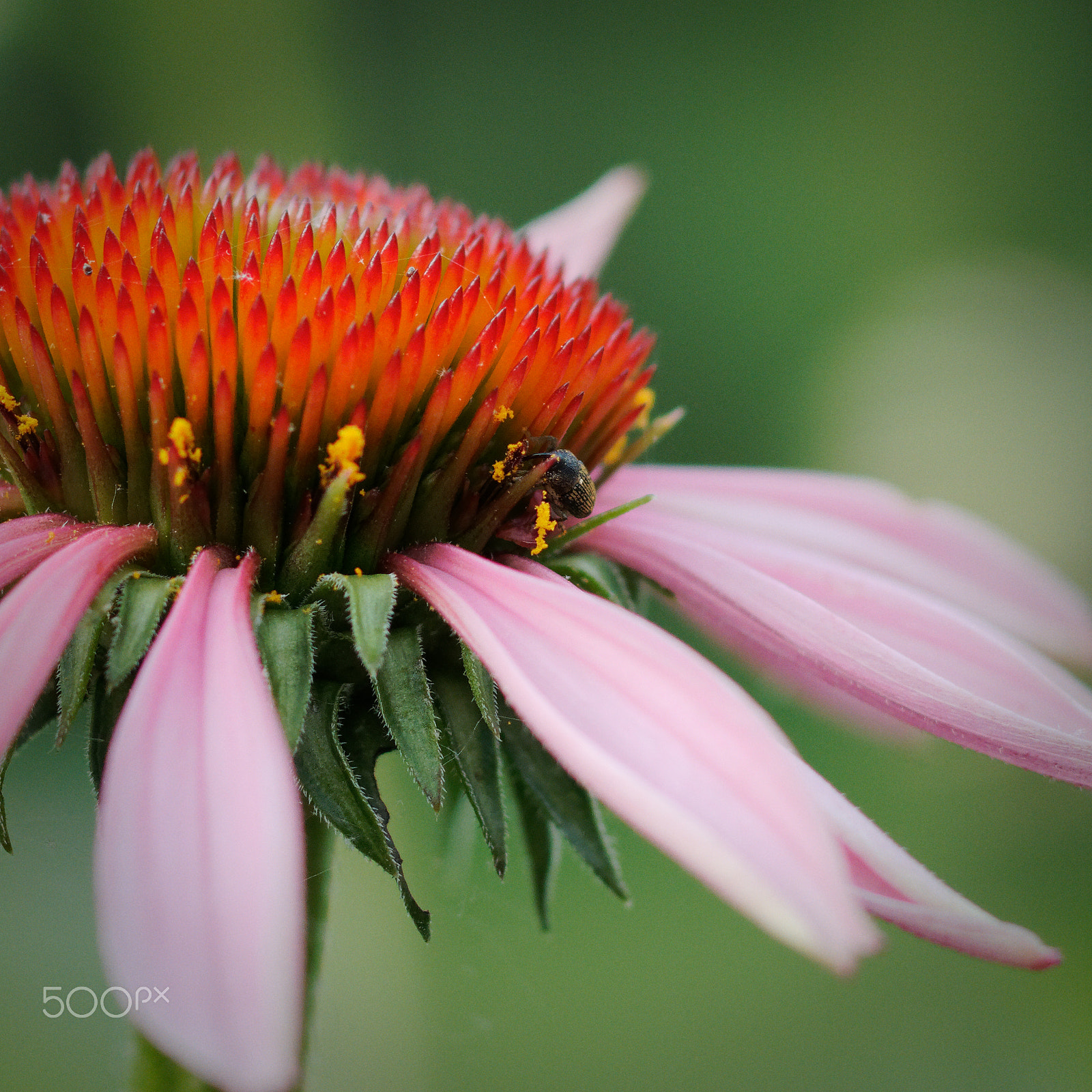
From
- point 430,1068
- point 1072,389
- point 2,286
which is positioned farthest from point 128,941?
point 1072,389

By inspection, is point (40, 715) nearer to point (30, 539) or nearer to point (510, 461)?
point (30, 539)

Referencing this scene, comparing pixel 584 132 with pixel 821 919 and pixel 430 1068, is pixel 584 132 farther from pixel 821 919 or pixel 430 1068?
pixel 821 919

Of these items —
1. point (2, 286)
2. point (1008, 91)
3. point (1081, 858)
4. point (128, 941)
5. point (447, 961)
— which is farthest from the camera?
point (1008, 91)

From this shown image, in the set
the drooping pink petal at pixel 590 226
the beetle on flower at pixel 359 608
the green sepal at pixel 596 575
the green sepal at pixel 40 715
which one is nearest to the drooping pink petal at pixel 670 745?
the beetle on flower at pixel 359 608

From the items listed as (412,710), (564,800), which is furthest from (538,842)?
(412,710)

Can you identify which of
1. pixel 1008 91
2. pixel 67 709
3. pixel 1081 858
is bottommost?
pixel 1081 858

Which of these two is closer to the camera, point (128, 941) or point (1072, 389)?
point (128, 941)

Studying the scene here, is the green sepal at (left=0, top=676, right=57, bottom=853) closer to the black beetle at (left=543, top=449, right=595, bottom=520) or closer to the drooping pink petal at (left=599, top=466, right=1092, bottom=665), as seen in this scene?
the black beetle at (left=543, top=449, right=595, bottom=520)
